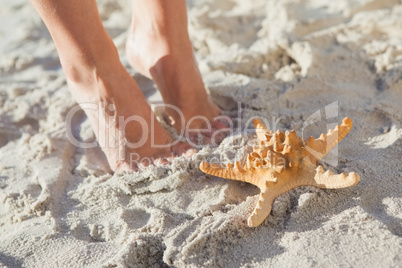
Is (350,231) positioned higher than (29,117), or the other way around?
(29,117)

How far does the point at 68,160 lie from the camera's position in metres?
1.99

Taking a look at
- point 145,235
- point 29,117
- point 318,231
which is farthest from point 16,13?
point 318,231

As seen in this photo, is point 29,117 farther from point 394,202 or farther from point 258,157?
point 394,202

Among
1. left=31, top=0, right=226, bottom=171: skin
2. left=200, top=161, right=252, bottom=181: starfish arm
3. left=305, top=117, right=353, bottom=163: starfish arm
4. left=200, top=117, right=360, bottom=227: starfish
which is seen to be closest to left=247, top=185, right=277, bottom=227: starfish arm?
left=200, top=117, right=360, bottom=227: starfish

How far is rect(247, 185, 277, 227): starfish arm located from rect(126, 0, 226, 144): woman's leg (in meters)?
0.63

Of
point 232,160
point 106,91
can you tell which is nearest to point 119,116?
point 106,91

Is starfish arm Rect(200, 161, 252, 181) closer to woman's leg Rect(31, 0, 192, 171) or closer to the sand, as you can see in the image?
the sand

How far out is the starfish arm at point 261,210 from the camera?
1349 mm

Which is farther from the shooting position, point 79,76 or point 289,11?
point 289,11

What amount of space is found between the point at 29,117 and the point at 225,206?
1416 mm

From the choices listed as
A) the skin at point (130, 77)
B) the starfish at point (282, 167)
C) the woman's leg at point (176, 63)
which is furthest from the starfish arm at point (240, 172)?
the woman's leg at point (176, 63)

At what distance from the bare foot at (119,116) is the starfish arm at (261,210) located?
57 centimetres

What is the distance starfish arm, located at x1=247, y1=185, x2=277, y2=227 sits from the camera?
135 centimetres

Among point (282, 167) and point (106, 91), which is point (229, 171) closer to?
point (282, 167)
